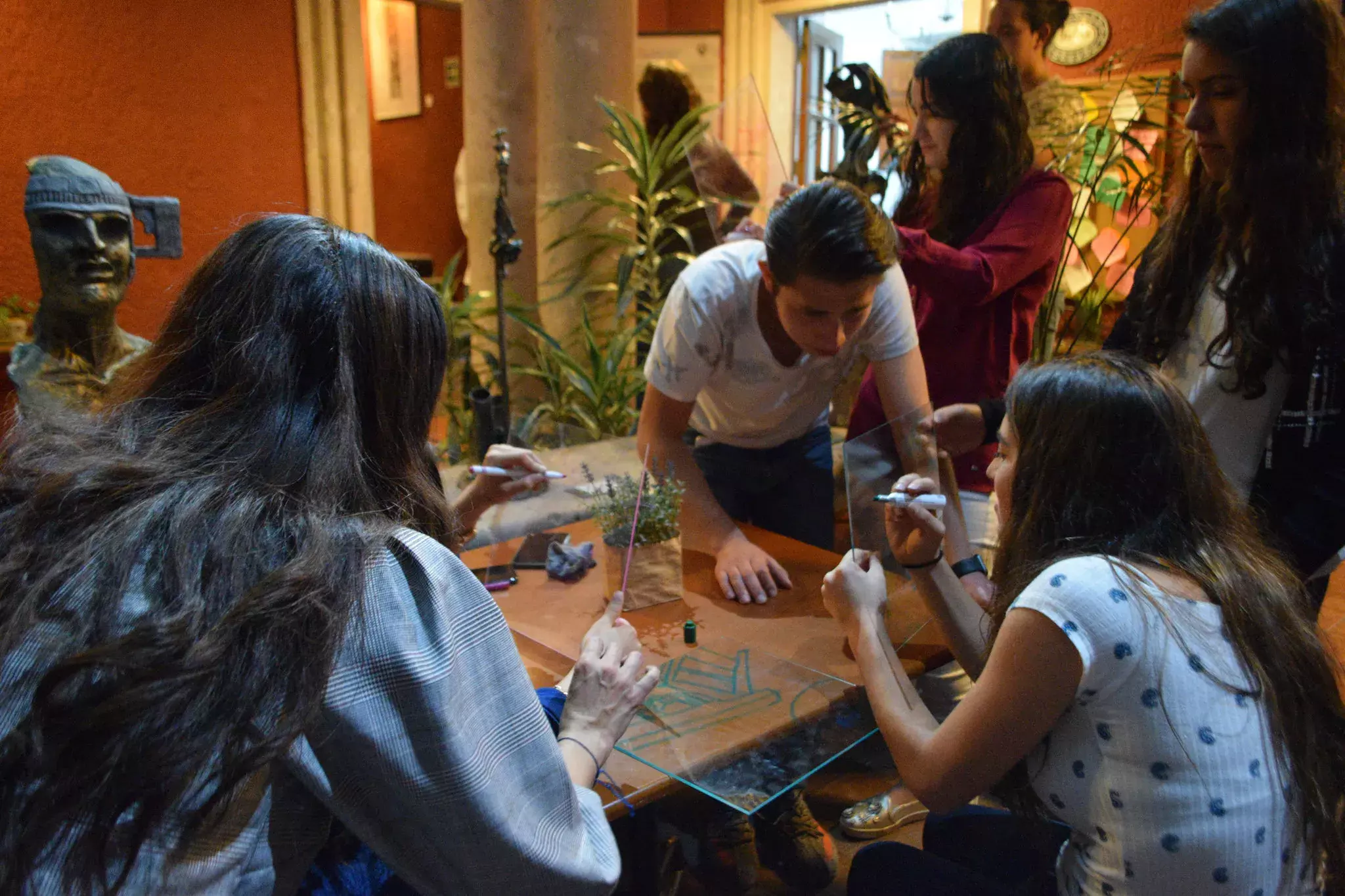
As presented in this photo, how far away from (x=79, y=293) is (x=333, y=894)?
1314mm

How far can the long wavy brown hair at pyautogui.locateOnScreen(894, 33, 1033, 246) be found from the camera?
2.07 metres

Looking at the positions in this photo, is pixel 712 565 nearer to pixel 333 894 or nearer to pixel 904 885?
pixel 904 885

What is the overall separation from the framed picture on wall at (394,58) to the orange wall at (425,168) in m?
0.05

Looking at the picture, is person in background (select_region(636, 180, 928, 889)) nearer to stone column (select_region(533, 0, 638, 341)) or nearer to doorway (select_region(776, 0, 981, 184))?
doorway (select_region(776, 0, 981, 184))

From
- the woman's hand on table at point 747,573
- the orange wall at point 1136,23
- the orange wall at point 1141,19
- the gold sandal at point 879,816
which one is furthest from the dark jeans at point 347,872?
the orange wall at point 1136,23

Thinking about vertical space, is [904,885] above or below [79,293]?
below

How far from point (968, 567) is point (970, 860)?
468 millimetres

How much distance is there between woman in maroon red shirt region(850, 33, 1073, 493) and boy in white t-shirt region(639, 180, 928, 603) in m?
0.11

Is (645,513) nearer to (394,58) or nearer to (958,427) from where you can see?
(958,427)

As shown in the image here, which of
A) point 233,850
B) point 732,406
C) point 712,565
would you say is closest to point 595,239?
point 732,406

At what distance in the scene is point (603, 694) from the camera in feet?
3.74

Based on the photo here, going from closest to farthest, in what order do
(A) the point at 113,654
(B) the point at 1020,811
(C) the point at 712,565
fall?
(A) the point at 113,654 → (B) the point at 1020,811 → (C) the point at 712,565

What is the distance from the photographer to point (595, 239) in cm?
448

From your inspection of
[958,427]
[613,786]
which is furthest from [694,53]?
[613,786]
